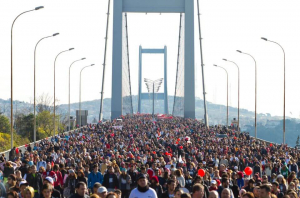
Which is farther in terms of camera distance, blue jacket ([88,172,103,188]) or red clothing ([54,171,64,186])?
red clothing ([54,171,64,186])

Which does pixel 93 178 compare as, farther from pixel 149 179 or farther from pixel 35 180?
pixel 35 180

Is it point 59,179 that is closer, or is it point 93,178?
point 93,178

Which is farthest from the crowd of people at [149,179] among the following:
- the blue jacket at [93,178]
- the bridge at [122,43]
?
the bridge at [122,43]

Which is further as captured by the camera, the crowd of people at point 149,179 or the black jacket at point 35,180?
the black jacket at point 35,180

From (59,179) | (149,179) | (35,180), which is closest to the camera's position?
(35,180)

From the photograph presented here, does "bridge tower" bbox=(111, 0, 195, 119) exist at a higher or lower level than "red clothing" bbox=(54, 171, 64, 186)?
higher

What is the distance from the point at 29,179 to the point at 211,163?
891cm

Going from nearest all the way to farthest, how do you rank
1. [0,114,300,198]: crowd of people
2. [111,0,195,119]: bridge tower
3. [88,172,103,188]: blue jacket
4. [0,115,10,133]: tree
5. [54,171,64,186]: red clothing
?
[0,114,300,198]: crowd of people → [88,172,103,188]: blue jacket → [54,171,64,186]: red clothing → [0,115,10,133]: tree → [111,0,195,119]: bridge tower

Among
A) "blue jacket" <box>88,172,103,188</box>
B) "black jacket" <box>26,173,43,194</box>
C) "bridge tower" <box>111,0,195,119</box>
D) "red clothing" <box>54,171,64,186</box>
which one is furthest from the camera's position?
"bridge tower" <box>111,0,195,119</box>

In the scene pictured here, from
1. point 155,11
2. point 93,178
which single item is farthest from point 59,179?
point 155,11

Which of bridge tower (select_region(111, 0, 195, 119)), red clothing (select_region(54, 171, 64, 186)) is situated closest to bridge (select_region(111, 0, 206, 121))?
bridge tower (select_region(111, 0, 195, 119))

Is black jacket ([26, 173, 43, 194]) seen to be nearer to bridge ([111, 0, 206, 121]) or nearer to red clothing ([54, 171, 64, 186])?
red clothing ([54, 171, 64, 186])

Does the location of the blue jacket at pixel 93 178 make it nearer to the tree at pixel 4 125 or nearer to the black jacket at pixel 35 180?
the black jacket at pixel 35 180

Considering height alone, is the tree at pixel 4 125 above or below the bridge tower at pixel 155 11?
below
